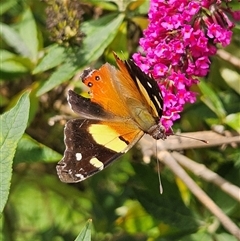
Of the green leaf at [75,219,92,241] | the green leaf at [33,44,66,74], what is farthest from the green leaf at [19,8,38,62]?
the green leaf at [75,219,92,241]

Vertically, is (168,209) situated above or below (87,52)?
below

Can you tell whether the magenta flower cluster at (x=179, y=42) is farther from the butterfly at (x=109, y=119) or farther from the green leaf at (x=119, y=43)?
the green leaf at (x=119, y=43)

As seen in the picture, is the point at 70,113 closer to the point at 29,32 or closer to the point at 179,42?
the point at 29,32

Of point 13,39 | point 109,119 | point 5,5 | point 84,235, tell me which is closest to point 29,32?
point 13,39

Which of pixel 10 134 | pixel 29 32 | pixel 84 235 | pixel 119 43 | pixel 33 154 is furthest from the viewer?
pixel 29 32

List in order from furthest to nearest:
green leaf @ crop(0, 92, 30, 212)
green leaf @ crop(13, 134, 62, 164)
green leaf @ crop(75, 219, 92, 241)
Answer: green leaf @ crop(13, 134, 62, 164)
green leaf @ crop(0, 92, 30, 212)
green leaf @ crop(75, 219, 92, 241)

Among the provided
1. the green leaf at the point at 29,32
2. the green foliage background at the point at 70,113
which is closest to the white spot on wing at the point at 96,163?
the green foliage background at the point at 70,113

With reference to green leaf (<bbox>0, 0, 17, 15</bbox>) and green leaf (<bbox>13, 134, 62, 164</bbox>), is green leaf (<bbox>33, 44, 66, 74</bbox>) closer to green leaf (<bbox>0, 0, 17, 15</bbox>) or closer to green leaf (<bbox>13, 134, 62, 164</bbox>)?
green leaf (<bbox>13, 134, 62, 164</bbox>)
